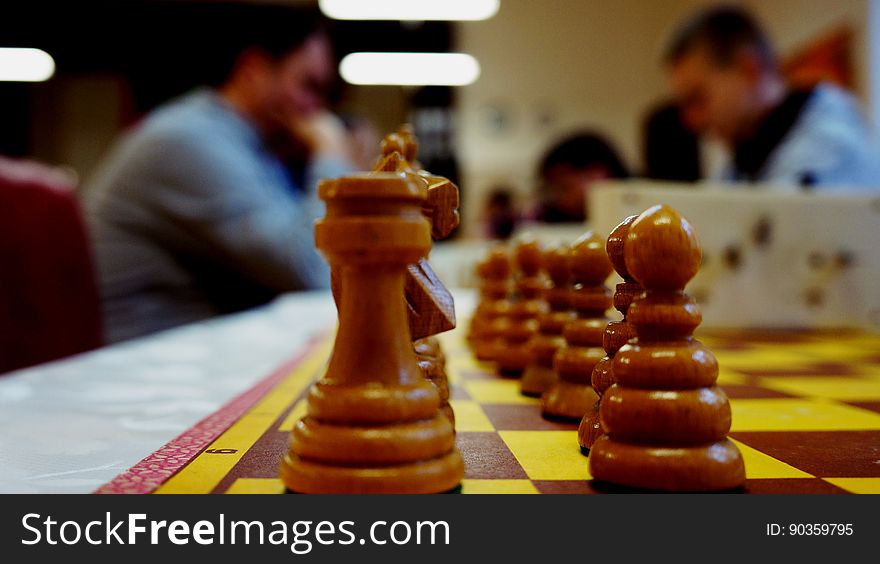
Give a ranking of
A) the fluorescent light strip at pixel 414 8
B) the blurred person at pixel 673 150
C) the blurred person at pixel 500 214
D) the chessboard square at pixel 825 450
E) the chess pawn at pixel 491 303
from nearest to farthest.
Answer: the chessboard square at pixel 825 450
the chess pawn at pixel 491 303
the fluorescent light strip at pixel 414 8
the blurred person at pixel 500 214
the blurred person at pixel 673 150

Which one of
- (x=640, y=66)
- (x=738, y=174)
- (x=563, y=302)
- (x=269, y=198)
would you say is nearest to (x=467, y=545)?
(x=563, y=302)

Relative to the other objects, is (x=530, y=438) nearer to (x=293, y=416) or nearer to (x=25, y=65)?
(x=293, y=416)

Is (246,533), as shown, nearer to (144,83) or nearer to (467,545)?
(467,545)

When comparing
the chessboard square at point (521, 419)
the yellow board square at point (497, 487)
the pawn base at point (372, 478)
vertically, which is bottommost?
the chessboard square at point (521, 419)

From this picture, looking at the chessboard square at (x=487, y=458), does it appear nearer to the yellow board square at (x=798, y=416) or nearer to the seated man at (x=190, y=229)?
the yellow board square at (x=798, y=416)

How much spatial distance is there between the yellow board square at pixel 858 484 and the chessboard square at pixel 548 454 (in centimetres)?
20

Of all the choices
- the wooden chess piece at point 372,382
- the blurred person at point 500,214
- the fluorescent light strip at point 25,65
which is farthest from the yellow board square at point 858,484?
the fluorescent light strip at point 25,65

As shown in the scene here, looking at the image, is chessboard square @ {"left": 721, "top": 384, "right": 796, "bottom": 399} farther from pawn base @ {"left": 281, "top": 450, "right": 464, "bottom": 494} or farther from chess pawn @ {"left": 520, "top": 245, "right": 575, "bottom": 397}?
pawn base @ {"left": 281, "top": 450, "right": 464, "bottom": 494}

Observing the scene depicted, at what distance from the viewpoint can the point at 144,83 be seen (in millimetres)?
8469

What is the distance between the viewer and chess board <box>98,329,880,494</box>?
0.59 metres

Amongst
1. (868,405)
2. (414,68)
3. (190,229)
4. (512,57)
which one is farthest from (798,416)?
(512,57)

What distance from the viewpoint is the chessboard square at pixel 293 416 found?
2.61ft

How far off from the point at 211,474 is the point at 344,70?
7.56m

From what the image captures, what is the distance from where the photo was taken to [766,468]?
64cm
